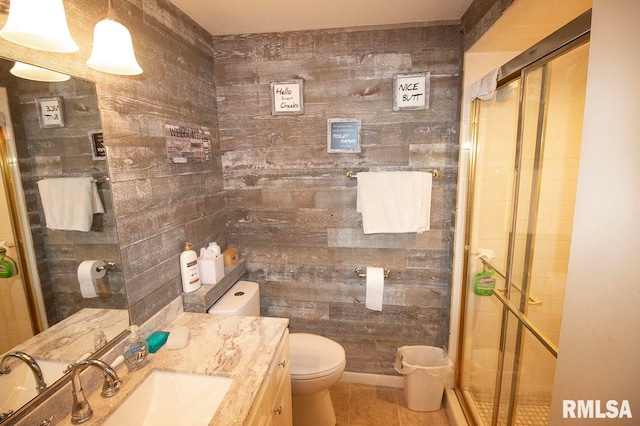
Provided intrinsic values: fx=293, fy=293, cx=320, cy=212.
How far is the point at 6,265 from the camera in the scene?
0.84 metres

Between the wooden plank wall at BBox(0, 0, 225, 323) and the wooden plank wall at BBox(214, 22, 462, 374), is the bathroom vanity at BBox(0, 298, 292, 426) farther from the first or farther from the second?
the wooden plank wall at BBox(214, 22, 462, 374)

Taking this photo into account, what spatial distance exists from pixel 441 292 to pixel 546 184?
0.92 meters

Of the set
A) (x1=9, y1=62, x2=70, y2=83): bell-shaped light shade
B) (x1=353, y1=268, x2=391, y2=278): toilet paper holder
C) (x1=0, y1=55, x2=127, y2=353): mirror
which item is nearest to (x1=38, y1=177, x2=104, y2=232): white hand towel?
(x1=0, y1=55, x2=127, y2=353): mirror

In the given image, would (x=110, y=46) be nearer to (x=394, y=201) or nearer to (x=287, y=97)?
(x=287, y=97)

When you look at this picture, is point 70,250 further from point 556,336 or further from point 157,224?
point 556,336

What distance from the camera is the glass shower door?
4.70ft

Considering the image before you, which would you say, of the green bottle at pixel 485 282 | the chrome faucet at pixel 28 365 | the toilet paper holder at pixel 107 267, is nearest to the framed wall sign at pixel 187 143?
the toilet paper holder at pixel 107 267

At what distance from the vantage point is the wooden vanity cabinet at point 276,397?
1.02 m

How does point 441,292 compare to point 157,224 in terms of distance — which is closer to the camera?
point 157,224

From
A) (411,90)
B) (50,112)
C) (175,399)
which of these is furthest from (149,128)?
(411,90)

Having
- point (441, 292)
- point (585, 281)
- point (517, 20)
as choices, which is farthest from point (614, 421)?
point (517, 20)

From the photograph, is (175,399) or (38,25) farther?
(175,399)

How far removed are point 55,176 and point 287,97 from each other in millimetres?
1324

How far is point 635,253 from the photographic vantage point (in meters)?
0.75
